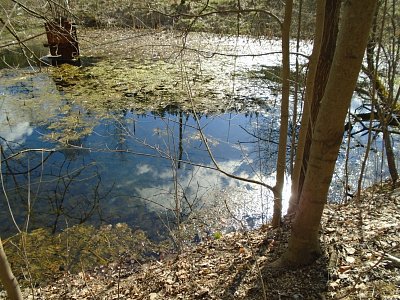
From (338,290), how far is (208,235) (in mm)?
3200

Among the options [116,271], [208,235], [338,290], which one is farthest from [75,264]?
[338,290]

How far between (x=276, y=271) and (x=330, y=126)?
128cm

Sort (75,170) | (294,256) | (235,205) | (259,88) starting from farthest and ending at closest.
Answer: (259,88) → (75,170) → (235,205) → (294,256)

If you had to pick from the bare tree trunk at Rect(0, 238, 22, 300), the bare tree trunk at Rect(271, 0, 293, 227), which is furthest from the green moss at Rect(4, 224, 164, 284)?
the bare tree trunk at Rect(0, 238, 22, 300)

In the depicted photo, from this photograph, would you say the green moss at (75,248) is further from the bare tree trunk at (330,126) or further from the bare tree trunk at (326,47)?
the bare tree trunk at (330,126)

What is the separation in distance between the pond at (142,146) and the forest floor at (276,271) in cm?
62

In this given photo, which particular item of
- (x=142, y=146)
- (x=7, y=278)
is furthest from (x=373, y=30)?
(x=7, y=278)

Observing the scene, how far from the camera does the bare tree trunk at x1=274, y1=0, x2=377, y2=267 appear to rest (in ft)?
5.96

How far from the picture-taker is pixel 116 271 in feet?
15.4

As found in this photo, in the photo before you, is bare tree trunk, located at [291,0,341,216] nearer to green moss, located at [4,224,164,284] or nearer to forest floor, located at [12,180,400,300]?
forest floor, located at [12,180,400,300]

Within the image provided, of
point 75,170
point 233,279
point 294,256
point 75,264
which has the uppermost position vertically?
point 294,256

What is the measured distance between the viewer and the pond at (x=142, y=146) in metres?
5.89

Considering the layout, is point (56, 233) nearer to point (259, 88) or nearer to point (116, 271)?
point (116, 271)

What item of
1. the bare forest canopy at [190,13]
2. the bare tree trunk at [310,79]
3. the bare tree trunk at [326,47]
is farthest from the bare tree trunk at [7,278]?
the bare tree trunk at [326,47]
